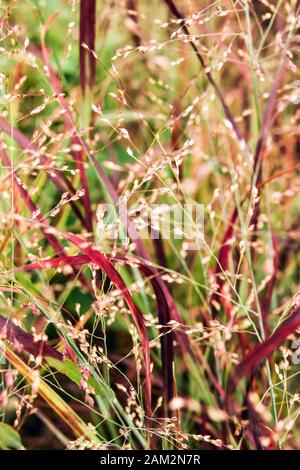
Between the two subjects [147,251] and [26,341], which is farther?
[147,251]

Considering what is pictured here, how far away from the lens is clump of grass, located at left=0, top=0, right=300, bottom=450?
708 mm

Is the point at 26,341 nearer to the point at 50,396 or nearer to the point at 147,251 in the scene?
the point at 50,396

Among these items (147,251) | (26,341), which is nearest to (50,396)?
(26,341)

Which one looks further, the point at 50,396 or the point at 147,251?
the point at 147,251

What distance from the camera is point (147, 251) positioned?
3.66 ft

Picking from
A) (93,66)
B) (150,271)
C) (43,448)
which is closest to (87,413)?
(43,448)

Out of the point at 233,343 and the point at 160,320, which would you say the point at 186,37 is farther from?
the point at 233,343

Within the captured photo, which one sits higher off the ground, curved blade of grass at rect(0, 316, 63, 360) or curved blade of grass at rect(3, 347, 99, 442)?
curved blade of grass at rect(0, 316, 63, 360)

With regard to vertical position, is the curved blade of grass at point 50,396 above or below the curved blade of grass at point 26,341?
below

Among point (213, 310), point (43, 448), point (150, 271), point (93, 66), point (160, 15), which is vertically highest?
point (160, 15)

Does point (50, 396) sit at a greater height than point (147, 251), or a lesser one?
lesser

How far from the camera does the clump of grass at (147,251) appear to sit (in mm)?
708

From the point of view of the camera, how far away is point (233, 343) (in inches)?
39.2
